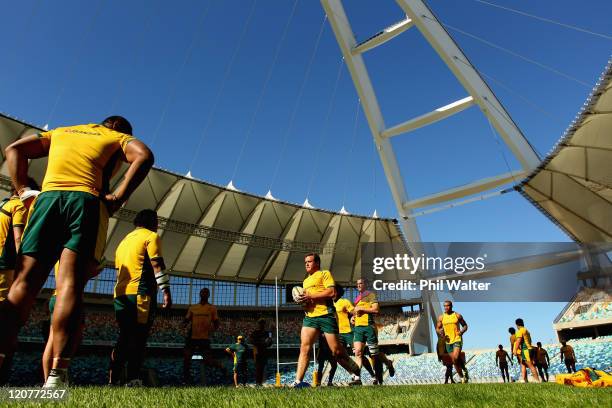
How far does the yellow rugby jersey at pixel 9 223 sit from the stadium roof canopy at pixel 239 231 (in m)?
28.5

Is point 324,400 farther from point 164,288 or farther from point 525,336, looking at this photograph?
point 525,336

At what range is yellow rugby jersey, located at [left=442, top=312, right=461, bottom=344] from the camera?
35.8ft

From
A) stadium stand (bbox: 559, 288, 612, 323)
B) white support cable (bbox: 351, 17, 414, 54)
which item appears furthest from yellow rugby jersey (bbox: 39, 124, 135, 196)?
stadium stand (bbox: 559, 288, 612, 323)

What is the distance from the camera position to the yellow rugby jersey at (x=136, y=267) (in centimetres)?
531

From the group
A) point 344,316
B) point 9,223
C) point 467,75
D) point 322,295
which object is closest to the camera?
point 9,223

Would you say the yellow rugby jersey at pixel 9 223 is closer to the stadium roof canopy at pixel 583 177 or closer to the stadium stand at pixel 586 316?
the stadium roof canopy at pixel 583 177

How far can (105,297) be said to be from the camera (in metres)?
35.4

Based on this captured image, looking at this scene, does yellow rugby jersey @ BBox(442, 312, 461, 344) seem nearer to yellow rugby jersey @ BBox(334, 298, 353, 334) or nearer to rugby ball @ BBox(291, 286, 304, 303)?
yellow rugby jersey @ BBox(334, 298, 353, 334)

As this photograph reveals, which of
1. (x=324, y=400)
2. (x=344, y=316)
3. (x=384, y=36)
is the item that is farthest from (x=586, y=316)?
(x=324, y=400)

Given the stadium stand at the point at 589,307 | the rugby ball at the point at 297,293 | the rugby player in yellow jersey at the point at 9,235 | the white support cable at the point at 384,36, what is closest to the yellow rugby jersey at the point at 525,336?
the rugby ball at the point at 297,293

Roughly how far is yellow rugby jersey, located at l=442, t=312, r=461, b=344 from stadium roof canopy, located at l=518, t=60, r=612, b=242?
435 inches

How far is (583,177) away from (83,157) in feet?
85.3

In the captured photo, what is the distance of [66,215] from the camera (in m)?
2.88

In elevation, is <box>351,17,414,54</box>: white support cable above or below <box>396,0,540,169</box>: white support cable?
above
